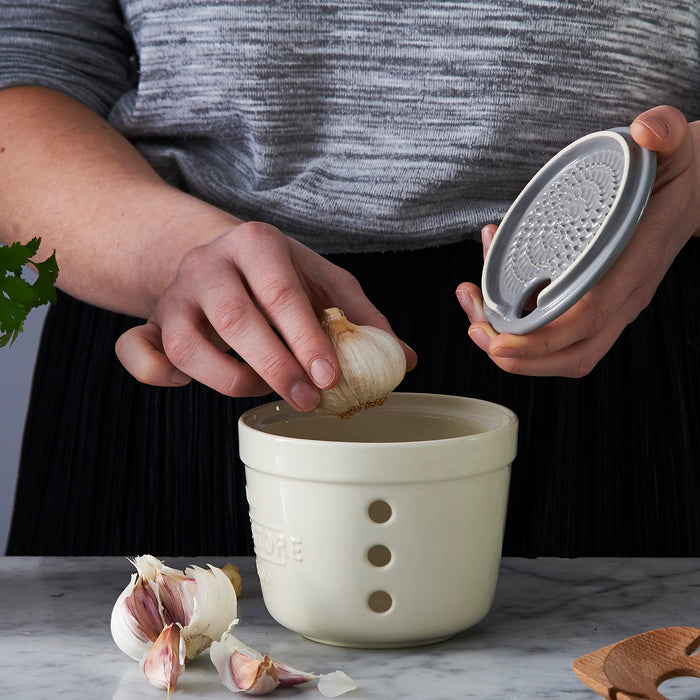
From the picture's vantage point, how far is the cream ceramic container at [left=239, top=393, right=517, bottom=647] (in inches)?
19.2

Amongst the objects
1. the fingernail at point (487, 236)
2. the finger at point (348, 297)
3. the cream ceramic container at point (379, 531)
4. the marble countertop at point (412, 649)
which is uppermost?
the fingernail at point (487, 236)

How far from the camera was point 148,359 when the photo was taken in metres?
0.58

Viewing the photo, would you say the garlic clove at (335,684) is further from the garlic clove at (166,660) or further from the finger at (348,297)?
the finger at (348,297)

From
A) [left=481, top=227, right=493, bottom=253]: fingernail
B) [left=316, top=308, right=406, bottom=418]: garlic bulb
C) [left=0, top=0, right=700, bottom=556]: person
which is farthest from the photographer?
[left=0, top=0, right=700, bottom=556]: person

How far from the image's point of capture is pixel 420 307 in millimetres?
806

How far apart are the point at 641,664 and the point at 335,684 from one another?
0.48ft

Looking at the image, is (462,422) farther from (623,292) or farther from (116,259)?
(116,259)

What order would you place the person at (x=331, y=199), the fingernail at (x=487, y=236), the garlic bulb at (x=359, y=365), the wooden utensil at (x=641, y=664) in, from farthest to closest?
1. the person at (x=331, y=199)
2. the fingernail at (x=487, y=236)
3. the garlic bulb at (x=359, y=365)
4. the wooden utensil at (x=641, y=664)

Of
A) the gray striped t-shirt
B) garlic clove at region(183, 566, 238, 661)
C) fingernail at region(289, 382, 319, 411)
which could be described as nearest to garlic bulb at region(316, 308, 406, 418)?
fingernail at region(289, 382, 319, 411)

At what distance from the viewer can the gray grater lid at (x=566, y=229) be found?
0.50 metres

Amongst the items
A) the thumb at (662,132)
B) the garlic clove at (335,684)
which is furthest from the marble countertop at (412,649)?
the thumb at (662,132)

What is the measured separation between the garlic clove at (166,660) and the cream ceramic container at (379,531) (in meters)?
0.07

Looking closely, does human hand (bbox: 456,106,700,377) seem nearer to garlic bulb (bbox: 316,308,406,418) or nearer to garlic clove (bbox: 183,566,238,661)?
garlic bulb (bbox: 316,308,406,418)

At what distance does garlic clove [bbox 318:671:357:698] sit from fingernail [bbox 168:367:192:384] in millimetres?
204
